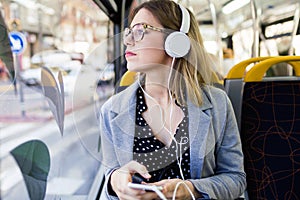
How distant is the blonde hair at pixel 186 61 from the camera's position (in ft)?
2.78

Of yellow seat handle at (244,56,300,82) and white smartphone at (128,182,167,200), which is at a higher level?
yellow seat handle at (244,56,300,82)

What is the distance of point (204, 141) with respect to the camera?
36.8 inches

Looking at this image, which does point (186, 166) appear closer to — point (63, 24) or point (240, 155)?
point (240, 155)

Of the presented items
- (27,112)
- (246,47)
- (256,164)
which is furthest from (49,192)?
(246,47)

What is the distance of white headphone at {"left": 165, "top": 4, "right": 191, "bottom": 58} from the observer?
32.9 inches

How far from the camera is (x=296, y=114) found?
1.27 m

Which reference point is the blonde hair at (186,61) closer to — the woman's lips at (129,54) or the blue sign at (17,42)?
the woman's lips at (129,54)

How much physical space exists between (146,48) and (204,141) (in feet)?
1.04

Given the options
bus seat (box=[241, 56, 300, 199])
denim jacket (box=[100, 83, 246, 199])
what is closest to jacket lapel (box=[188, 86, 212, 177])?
denim jacket (box=[100, 83, 246, 199])

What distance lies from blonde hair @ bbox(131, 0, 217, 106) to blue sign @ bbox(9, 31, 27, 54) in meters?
0.30

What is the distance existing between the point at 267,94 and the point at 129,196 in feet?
2.42

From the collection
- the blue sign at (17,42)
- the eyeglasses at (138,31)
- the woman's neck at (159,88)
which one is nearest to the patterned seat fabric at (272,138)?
the woman's neck at (159,88)

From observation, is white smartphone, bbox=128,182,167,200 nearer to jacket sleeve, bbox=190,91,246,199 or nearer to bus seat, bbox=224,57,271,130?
jacket sleeve, bbox=190,91,246,199

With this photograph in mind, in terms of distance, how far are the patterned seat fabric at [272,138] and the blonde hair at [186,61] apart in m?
0.38
